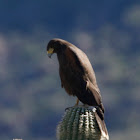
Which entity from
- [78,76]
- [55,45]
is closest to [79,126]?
[78,76]

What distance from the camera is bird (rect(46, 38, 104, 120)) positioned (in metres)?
6.51

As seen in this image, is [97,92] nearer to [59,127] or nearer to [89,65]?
[89,65]

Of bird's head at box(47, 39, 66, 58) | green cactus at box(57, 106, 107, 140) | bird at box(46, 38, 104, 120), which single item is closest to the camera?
green cactus at box(57, 106, 107, 140)

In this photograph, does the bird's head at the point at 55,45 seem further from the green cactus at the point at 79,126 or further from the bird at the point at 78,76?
the green cactus at the point at 79,126

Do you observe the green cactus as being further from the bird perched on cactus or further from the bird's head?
the bird's head

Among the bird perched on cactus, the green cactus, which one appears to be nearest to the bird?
the bird perched on cactus

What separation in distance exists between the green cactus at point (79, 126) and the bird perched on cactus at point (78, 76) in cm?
41

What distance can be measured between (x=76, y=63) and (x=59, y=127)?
1.48 m

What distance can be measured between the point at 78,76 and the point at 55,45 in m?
0.97

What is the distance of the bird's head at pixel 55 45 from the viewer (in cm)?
699

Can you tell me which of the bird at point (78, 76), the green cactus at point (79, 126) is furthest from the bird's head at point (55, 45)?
the green cactus at point (79, 126)

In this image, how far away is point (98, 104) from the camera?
646 centimetres

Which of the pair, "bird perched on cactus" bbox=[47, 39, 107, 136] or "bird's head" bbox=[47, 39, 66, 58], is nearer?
"bird perched on cactus" bbox=[47, 39, 107, 136]

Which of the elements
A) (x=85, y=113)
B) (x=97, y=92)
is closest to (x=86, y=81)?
(x=97, y=92)
